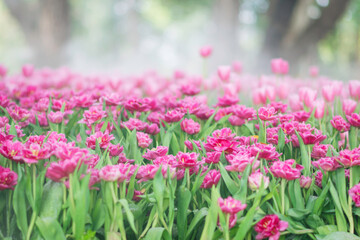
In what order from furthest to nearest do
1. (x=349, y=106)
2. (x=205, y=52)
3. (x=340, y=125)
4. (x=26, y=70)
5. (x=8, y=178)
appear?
(x=26, y=70) < (x=205, y=52) < (x=349, y=106) < (x=340, y=125) < (x=8, y=178)

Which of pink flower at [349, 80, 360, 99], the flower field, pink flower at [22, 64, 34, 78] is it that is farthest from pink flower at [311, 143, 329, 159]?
pink flower at [22, 64, 34, 78]

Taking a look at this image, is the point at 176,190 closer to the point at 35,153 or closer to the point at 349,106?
the point at 35,153

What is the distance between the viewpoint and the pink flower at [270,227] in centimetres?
120

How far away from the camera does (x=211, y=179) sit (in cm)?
133

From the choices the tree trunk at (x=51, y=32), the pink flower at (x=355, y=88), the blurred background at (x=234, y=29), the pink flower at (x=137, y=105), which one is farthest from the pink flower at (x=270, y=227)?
the tree trunk at (x=51, y=32)

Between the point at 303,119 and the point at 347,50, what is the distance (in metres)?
24.4

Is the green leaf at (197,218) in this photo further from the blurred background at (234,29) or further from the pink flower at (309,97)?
the blurred background at (234,29)

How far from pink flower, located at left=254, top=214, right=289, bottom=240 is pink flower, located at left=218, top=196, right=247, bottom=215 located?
130mm

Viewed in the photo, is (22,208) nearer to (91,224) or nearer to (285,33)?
(91,224)

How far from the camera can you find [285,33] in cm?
963

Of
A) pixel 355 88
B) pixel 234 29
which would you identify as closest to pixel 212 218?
pixel 355 88

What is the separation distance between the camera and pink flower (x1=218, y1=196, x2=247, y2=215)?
1.14 meters

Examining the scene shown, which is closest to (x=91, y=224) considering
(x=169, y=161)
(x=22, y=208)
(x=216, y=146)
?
(x=22, y=208)

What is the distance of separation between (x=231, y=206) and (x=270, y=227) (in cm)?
17
